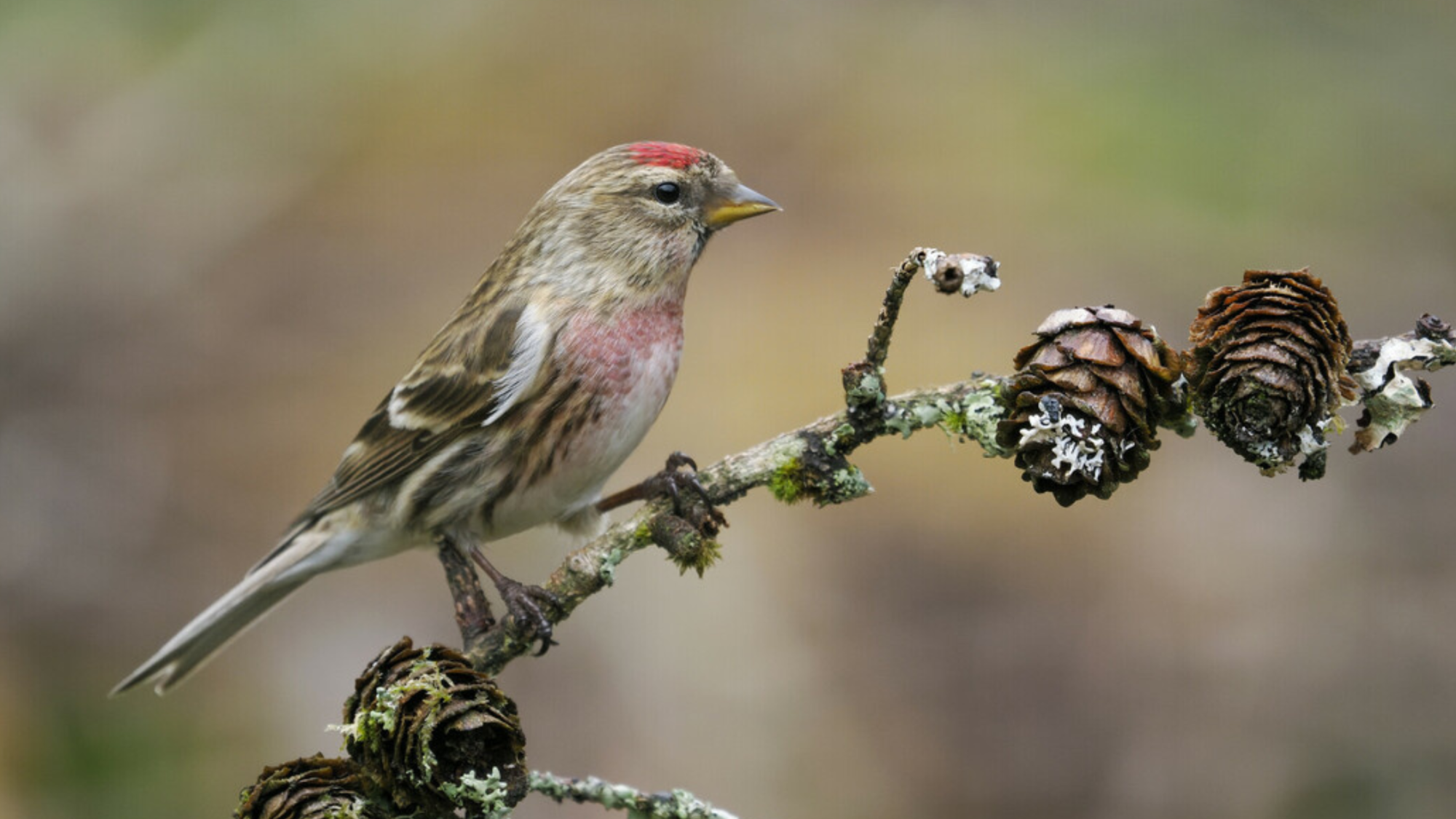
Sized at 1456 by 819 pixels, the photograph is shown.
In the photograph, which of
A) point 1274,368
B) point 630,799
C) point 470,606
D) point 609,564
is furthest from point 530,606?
point 1274,368

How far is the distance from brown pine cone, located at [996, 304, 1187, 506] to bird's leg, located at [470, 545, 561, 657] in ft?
2.38

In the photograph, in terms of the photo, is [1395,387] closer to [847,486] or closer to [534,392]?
[847,486]

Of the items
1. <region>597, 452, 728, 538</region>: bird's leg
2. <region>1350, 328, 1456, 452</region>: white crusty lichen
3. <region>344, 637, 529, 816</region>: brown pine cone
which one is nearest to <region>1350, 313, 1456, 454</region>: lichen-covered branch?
<region>1350, 328, 1456, 452</region>: white crusty lichen

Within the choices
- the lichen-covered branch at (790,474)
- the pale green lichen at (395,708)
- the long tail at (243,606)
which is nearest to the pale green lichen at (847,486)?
the lichen-covered branch at (790,474)

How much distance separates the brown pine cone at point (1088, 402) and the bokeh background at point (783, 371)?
1.88m

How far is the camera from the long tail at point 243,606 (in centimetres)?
265

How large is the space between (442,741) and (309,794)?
Answer: 164 millimetres

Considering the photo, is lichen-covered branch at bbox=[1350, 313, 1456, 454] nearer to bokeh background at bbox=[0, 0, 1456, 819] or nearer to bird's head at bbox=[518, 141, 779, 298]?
bird's head at bbox=[518, 141, 779, 298]

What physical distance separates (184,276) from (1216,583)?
331 cm

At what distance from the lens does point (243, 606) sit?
9.03 ft

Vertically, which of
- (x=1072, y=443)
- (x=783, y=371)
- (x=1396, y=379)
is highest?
(x=783, y=371)

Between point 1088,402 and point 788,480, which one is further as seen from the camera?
point 788,480

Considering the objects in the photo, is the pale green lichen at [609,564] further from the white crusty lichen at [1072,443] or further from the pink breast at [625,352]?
the pink breast at [625,352]

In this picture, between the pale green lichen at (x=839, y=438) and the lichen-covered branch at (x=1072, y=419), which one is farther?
the pale green lichen at (x=839, y=438)
